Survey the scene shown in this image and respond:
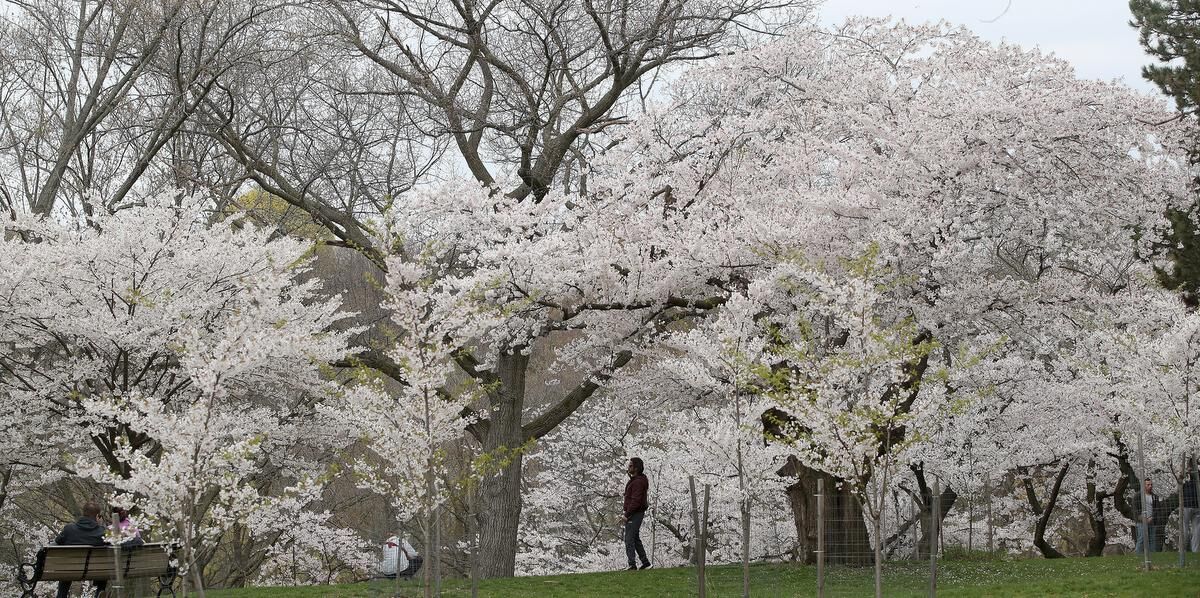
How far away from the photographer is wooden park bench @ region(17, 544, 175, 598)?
9.17m

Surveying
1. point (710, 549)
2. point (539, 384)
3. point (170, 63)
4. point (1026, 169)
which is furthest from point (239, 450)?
point (539, 384)

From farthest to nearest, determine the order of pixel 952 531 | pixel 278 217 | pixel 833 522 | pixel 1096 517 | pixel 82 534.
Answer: pixel 278 217 → pixel 952 531 → pixel 1096 517 → pixel 833 522 → pixel 82 534

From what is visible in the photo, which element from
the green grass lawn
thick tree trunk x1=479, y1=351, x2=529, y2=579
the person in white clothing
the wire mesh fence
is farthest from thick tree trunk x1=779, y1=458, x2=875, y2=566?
the person in white clothing

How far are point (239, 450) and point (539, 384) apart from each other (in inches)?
797

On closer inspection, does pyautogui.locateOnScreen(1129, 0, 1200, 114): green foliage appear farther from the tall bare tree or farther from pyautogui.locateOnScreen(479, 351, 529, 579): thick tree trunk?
pyautogui.locateOnScreen(479, 351, 529, 579): thick tree trunk

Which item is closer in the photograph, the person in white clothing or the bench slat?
the bench slat

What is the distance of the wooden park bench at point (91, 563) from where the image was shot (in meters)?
9.17

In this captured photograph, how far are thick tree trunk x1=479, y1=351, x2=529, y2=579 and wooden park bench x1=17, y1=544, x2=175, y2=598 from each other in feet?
18.3

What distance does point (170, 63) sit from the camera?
14.2 metres

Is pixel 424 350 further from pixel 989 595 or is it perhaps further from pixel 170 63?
pixel 170 63

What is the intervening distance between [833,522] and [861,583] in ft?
8.04

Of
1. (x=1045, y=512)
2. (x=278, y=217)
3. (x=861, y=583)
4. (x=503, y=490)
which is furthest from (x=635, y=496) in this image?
(x=278, y=217)

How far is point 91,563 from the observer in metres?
9.38

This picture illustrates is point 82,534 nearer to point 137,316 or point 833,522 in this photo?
point 137,316
